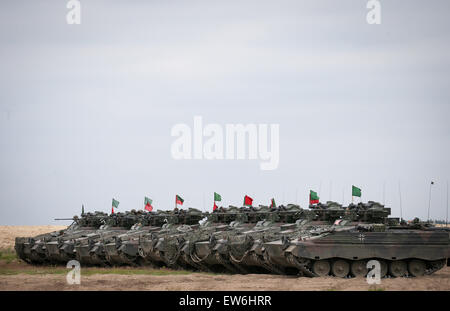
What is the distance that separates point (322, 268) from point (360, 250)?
4.94 feet

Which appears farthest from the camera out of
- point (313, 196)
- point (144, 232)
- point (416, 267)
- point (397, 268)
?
point (144, 232)

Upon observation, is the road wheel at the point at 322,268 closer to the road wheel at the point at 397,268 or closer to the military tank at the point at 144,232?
the road wheel at the point at 397,268

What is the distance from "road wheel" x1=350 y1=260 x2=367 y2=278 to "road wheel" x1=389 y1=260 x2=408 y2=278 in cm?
100

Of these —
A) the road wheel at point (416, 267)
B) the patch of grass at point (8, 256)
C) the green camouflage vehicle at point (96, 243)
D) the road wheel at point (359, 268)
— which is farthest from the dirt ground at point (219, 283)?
the patch of grass at point (8, 256)

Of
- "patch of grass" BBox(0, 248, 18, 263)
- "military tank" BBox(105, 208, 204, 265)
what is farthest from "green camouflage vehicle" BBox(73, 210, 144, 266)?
"patch of grass" BBox(0, 248, 18, 263)

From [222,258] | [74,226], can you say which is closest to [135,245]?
[222,258]

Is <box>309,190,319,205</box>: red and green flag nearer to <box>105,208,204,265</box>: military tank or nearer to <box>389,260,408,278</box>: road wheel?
<box>105,208,204,265</box>: military tank

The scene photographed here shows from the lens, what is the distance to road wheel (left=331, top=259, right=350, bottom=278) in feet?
92.4

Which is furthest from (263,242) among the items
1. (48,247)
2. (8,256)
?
(8,256)

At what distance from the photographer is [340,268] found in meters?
28.2

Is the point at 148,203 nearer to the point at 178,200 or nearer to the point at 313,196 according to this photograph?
the point at 178,200

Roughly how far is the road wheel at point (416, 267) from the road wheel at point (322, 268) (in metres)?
3.15
